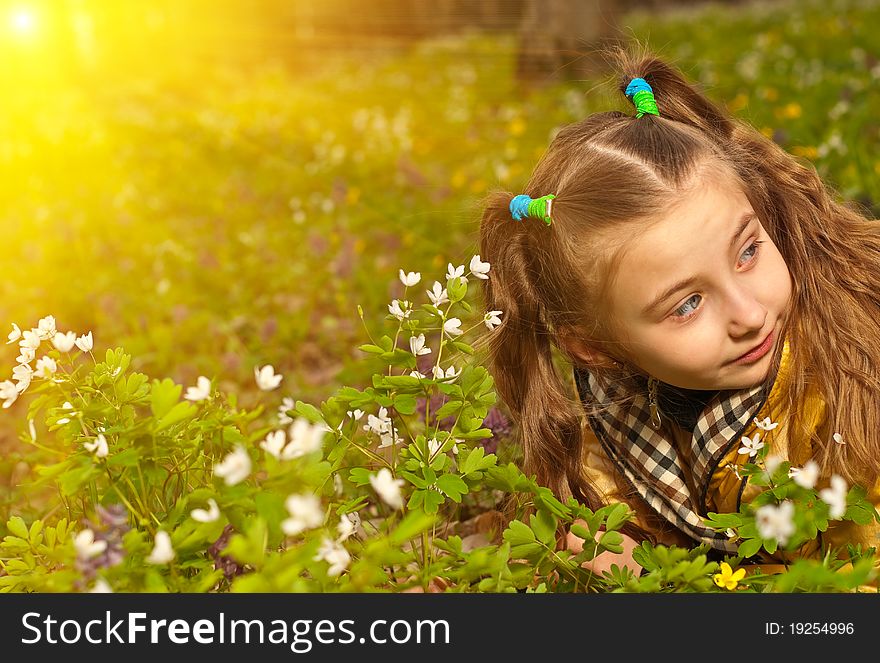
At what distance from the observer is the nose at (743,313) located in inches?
75.9

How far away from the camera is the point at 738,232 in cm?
200

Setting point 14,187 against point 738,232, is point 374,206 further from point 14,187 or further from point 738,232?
point 14,187

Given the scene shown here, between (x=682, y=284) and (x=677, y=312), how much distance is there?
0.23 feet

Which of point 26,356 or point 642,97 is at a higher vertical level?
point 642,97

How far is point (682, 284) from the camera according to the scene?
196 centimetres

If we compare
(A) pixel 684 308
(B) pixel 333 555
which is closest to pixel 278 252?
(A) pixel 684 308

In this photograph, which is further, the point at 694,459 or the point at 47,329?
the point at 694,459

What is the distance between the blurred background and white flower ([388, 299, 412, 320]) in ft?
2.14

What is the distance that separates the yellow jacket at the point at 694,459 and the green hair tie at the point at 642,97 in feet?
2.10

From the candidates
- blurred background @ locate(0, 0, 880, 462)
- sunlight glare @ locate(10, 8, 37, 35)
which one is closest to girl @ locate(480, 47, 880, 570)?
blurred background @ locate(0, 0, 880, 462)

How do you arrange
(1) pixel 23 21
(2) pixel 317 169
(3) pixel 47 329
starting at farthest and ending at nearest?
(1) pixel 23 21 → (2) pixel 317 169 → (3) pixel 47 329

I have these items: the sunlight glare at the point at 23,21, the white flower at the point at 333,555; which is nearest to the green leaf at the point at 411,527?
the white flower at the point at 333,555

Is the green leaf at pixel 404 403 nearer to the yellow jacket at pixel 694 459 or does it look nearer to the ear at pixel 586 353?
the ear at pixel 586 353

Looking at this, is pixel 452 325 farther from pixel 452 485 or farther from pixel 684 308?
pixel 684 308
